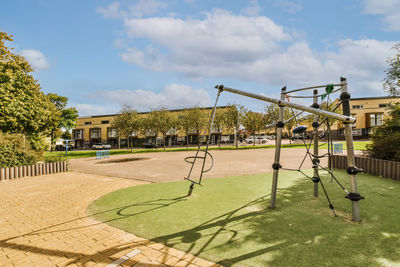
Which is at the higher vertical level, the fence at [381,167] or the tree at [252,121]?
the tree at [252,121]

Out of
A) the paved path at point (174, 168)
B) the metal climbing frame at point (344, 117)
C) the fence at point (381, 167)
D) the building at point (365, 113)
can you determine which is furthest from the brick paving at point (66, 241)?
the building at point (365, 113)

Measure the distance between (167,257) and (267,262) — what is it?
160 centimetres

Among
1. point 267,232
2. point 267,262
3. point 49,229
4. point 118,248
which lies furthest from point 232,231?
point 49,229

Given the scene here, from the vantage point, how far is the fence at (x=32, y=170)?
1142 centimetres

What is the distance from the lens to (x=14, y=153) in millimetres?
12562

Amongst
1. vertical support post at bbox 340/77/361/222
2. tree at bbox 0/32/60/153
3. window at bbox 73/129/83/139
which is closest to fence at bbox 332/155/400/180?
vertical support post at bbox 340/77/361/222

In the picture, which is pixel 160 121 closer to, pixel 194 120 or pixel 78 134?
pixel 194 120

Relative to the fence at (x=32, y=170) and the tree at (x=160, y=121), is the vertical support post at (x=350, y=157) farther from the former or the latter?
the tree at (x=160, y=121)

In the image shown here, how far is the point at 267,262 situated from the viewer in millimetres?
3227

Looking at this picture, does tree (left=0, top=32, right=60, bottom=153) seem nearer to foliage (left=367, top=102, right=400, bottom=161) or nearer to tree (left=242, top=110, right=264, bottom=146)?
foliage (left=367, top=102, right=400, bottom=161)

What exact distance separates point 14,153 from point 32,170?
1462 millimetres

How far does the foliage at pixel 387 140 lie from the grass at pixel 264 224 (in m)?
3.90

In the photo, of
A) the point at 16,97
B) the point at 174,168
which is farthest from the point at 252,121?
the point at 16,97

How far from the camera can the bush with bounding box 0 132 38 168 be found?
39.6ft
